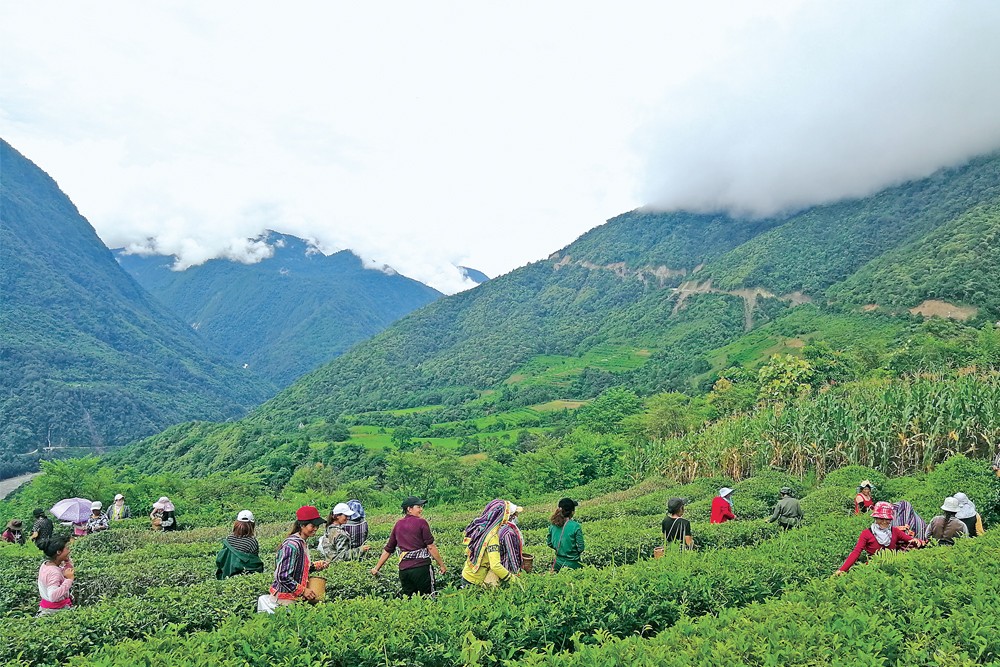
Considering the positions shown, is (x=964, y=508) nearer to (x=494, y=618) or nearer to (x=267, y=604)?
(x=494, y=618)

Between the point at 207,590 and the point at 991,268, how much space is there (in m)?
92.4

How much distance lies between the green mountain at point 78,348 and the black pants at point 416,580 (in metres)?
102

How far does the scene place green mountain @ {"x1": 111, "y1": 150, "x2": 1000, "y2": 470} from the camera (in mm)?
76250

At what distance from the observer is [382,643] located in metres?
4.94

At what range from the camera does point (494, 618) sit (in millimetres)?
5414

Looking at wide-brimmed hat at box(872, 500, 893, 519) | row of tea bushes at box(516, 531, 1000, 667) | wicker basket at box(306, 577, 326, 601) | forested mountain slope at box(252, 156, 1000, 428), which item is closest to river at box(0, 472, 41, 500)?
forested mountain slope at box(252, 156, 1000, 428)

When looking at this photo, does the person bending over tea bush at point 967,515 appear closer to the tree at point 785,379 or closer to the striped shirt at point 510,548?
the striped shirt at point 510,548

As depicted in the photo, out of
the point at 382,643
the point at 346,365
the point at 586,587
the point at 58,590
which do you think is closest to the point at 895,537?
the point at 586,587

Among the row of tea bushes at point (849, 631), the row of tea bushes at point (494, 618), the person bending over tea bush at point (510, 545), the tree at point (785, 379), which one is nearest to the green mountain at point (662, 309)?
the tree at point (785, 379)

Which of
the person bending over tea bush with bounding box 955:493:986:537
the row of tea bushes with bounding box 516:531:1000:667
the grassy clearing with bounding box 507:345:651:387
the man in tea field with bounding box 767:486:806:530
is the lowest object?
the man in tea field with bounding box 767:486:806:530

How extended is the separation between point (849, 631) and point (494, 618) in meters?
3.01

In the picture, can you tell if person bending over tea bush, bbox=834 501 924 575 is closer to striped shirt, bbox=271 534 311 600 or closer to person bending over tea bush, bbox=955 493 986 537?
person bending over tea bush, bbox=955 493 986 537

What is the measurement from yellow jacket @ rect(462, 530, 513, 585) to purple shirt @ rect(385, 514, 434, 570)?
605 mm

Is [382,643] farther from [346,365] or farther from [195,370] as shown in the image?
[195,370]
